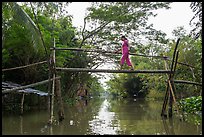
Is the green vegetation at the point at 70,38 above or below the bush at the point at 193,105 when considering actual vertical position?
above

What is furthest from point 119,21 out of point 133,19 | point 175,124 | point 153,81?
point 153,81

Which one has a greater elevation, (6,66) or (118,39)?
(118,39)

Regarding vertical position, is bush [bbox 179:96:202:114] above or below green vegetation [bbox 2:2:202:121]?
below

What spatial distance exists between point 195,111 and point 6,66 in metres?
11.0

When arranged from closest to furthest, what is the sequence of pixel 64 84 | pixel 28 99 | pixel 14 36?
pixel 14 36 → pixel 28 99 → pixel 64 84

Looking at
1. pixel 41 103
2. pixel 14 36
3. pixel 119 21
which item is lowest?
pixel 41 103

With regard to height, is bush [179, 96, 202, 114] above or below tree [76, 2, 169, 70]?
below

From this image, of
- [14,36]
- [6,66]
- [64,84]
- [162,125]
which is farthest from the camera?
[64,84]

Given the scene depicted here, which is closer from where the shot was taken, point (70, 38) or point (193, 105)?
point (193, 105)

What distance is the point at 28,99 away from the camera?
18.8 meters

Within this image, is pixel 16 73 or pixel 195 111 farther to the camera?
pixel 16 73

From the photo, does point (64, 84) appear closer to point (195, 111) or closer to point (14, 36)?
Result: point (14, 36)

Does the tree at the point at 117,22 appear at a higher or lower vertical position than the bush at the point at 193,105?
higher

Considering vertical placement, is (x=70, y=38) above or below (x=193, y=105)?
above
